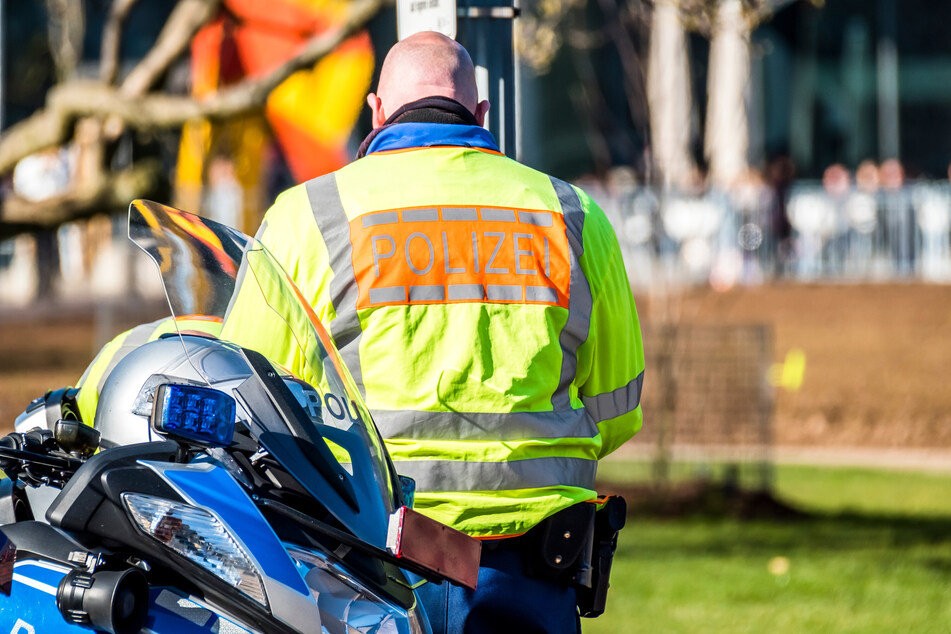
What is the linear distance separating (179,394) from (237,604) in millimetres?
328

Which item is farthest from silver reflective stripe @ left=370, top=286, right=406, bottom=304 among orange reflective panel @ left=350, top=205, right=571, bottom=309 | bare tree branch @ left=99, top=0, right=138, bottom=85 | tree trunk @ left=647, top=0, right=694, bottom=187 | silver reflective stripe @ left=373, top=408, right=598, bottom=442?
bare tree branch @ left=99, top=0, right=138, bottom=85

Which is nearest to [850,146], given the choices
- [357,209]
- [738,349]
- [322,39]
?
[738,349]

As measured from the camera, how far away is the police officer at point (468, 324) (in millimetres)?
2748

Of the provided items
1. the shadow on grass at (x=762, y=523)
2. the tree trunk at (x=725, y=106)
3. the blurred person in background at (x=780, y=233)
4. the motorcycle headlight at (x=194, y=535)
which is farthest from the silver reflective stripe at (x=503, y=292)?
the blurred person in background at (x=780, y=233)

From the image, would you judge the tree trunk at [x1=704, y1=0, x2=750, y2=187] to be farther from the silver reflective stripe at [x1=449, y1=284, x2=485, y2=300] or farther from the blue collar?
the silver reflective stripe at [x1=449, y1=284, x2=485, y2=300]

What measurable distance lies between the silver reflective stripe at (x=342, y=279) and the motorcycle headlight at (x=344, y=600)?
2.40 feet

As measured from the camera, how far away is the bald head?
2973 millimetres

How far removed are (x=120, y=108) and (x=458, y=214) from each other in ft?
18.6

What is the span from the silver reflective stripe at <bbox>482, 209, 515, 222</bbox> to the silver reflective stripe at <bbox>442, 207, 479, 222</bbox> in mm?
20

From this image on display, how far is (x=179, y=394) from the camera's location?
2.03 m

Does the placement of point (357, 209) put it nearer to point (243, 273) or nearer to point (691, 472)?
point (243, 273)

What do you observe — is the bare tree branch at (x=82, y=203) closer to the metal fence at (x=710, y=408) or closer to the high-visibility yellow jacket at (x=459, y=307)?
the metal fence at (x=710, y=408)

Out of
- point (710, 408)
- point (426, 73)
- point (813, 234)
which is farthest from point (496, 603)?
point (813, 234)

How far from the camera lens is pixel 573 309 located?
9.41 feet
